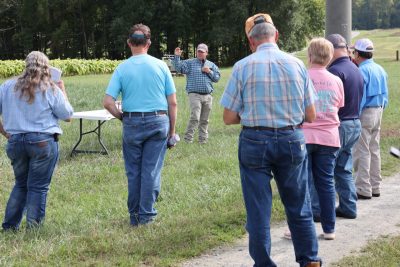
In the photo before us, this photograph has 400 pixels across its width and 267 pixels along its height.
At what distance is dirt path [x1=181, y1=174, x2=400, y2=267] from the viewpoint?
5.23 m

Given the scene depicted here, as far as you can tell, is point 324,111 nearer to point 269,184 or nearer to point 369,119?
point 269,184

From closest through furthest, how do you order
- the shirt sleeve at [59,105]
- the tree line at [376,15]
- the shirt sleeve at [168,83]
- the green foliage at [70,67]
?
the shirt sleeve at [59,105], the shirt sleeve at [168,83], the green foliage at [70,67], the tree line at [376,15]

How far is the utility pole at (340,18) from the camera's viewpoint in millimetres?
8242

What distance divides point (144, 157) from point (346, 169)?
7.16 feet

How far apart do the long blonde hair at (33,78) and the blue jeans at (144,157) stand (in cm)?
89

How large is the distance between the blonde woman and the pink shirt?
239cm

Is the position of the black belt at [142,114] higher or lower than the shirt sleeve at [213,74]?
lower

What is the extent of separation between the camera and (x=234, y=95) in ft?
14.6

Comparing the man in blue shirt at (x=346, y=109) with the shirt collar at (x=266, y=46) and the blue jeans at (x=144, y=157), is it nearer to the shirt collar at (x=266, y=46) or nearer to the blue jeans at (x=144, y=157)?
the blue jeans at (x=144, y=157)

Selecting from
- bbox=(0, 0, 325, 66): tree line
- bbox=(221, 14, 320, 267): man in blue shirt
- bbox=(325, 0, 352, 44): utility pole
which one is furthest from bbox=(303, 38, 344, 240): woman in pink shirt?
bbox=(0, 0, 325, 66): tree line

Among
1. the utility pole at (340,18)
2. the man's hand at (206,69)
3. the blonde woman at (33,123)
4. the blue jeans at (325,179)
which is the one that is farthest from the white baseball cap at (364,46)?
the man's hand at (206,69)

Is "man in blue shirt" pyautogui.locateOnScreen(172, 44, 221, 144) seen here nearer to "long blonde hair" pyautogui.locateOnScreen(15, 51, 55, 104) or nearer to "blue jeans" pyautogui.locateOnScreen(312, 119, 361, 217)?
"blue jeans" pyautogui.locateOnScreen(312, 119, 361, 217)

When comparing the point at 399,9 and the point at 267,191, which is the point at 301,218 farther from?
the point at 399,9

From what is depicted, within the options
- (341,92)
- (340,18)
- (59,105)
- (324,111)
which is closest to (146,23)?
(340,18)
